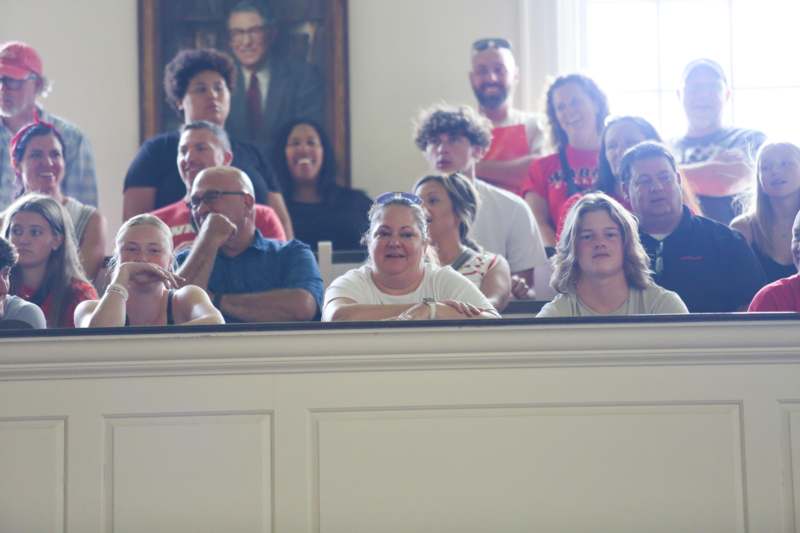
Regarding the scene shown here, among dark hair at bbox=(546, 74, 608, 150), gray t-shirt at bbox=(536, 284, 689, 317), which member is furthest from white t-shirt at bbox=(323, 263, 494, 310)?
dark hair at bbox=(546, 74, 608, 150)

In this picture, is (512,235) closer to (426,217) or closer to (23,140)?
(426,217)

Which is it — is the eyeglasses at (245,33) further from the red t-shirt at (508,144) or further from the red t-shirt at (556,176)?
the red t-shirt at (556,176)

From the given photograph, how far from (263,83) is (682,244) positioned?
11.4ft

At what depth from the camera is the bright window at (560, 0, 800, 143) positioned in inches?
311

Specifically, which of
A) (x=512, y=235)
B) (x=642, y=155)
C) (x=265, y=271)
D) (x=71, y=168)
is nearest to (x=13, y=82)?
(x=71, y=168)

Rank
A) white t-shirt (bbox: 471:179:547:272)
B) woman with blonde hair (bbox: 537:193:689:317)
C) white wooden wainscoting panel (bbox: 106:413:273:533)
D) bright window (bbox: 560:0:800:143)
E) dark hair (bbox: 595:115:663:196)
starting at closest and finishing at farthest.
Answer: white wooden wainscoting panel (bbox: 106:413:273:533)
woman with blonde hair (bbox: 537:193:689:317)
dark hair (bbox: 595:115:663:196)
white t-shirt (bbox: 471:179:547:272)
bright window (bbox: 560:0:800:143)

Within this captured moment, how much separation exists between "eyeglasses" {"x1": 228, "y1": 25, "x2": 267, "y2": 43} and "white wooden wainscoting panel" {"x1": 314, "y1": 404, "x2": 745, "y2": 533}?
425cm

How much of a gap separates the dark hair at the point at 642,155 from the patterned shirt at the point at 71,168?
2.48 metres

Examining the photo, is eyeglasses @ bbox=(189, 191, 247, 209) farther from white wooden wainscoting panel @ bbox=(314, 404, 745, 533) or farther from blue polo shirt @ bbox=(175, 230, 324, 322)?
white wooden wainscoting panel @ bbox=(314, 404, 745, 533)

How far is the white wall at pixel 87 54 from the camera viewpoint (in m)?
7.79

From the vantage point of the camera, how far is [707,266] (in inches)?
193

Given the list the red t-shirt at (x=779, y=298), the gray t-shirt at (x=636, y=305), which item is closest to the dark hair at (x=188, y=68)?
the gray t-shirt at (x=636, y=305)

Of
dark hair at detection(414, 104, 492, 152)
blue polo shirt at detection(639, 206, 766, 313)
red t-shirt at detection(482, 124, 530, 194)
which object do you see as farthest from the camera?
red t-shirt at detection(482, 124, 530, 194)

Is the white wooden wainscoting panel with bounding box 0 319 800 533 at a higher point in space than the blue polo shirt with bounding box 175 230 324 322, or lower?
lower
